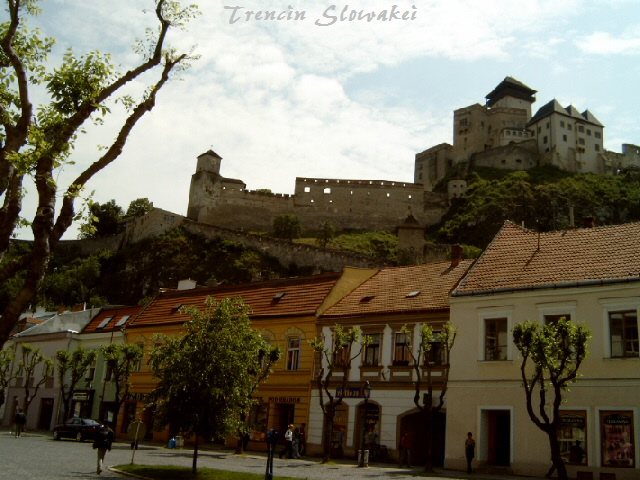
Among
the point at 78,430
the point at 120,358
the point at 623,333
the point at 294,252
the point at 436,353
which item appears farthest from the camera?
the point at 294,252

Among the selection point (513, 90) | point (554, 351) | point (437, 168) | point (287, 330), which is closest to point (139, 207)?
point (437, 168)

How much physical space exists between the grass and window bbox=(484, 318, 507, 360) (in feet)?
33.5

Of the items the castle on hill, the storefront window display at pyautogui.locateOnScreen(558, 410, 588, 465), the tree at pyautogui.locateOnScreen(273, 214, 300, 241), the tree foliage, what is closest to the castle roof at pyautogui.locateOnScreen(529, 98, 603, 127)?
the castle on hill

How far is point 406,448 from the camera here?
2770 cm

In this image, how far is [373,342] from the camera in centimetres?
3158

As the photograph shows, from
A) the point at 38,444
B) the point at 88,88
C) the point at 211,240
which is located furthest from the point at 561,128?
the point at 88,88

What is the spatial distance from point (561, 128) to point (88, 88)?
117015mm

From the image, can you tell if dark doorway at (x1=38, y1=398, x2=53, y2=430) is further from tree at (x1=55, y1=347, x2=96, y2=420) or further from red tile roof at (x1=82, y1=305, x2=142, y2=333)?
red tile roof at (x1=82, y1=305, x2=142, y2=333)

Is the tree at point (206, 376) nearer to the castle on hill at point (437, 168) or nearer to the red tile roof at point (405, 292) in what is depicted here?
the red tile roof at point (405, 292)

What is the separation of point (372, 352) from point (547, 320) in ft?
28.2

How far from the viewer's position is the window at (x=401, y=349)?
99.3 ft

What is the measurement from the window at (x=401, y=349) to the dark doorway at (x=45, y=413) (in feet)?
89.7

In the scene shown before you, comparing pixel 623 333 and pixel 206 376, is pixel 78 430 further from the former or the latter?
pixel 623 333

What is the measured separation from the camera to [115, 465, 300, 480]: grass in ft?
64.2
